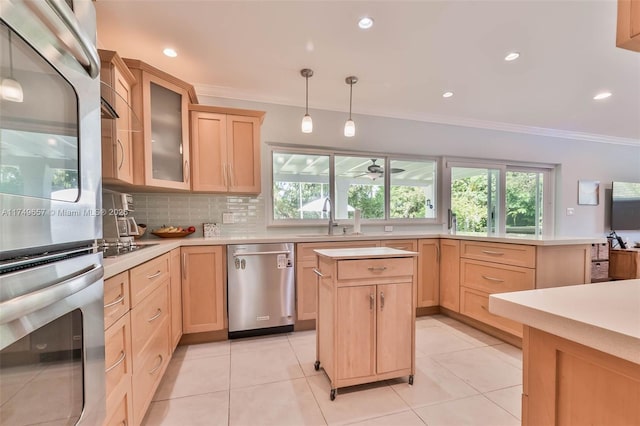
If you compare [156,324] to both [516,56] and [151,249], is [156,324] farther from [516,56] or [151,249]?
[516,56]

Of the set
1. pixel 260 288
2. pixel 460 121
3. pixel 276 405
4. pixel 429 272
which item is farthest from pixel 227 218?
pixel 460 121

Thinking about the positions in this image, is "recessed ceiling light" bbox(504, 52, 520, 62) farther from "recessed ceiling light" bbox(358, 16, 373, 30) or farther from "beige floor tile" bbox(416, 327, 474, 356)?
"beige floor tile" bbox(416, 327, 474, 356)

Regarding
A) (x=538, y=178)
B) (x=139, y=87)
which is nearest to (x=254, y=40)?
(x=139, y=87)

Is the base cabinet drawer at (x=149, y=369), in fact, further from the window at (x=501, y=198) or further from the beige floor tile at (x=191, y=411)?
the window at (x=501, y=198)

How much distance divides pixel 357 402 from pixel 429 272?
6.08ft

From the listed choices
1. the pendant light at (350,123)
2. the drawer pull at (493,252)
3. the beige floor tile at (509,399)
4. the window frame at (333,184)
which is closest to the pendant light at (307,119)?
the pendant light at (350,123)

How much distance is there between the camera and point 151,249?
1635mm

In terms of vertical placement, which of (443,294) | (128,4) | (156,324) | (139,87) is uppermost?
(128,4)

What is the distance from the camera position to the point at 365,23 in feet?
6.59

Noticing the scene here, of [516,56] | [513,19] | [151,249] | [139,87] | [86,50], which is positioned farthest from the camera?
[516,56]

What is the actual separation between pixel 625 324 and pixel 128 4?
2723 millimetres

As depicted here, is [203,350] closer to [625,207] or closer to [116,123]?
[116,123]

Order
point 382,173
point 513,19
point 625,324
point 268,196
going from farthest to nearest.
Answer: point 382,173
point 268,196
point 513,19
point 625,324

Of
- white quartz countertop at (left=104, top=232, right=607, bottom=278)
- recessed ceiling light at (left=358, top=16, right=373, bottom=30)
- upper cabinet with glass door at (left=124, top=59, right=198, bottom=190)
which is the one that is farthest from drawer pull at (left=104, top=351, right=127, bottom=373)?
recessed ceiling light at (left=358, top=16, right=373, bottom=30)
